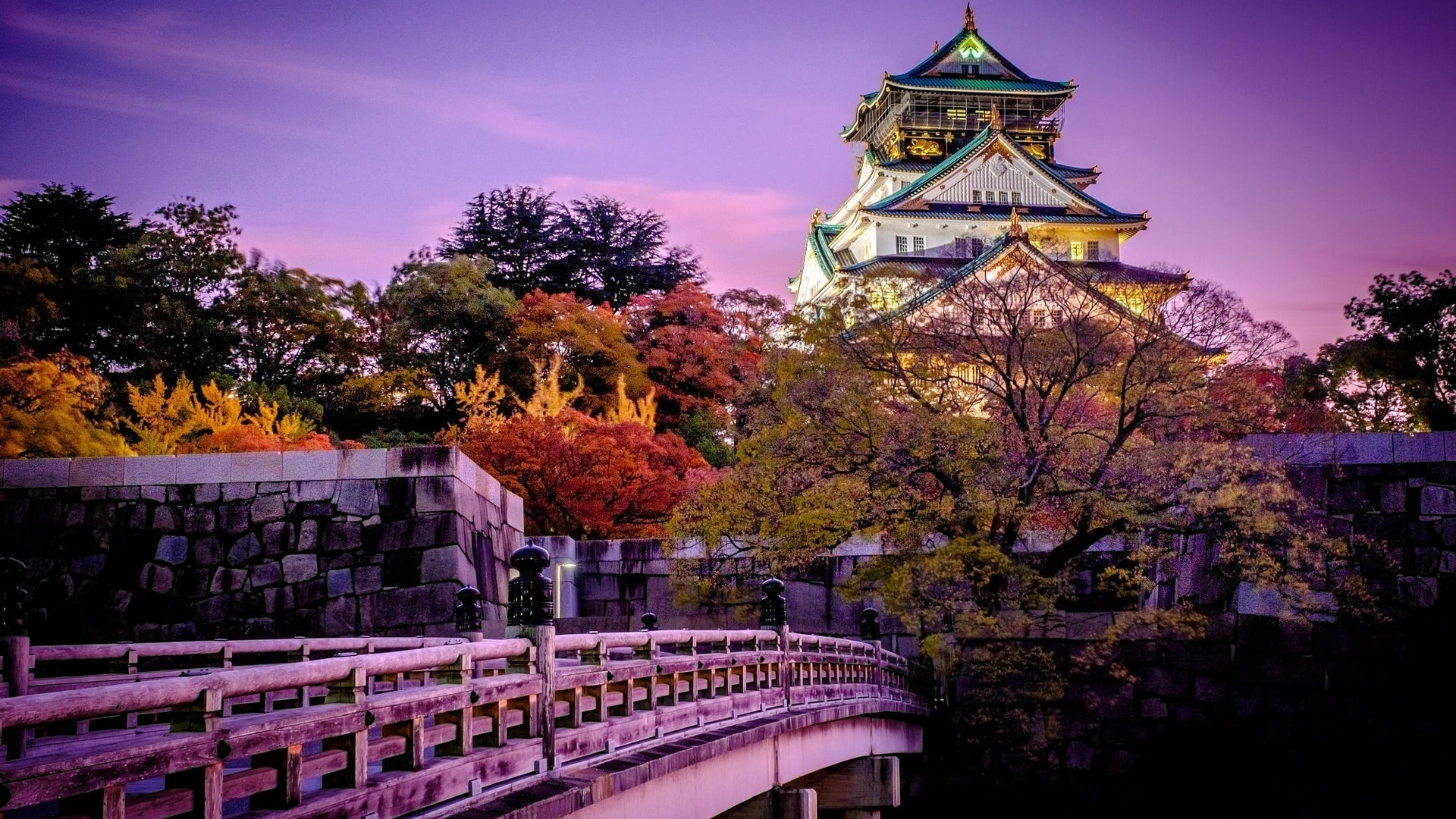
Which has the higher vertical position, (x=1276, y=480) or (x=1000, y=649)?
(x=1276, y=480)

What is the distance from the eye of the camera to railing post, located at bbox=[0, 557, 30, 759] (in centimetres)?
624

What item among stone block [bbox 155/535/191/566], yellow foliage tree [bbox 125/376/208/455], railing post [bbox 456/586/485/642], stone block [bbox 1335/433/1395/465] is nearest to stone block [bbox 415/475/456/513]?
stone block [bbox 155/535/191/566]

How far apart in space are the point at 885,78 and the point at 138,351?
28041 mm

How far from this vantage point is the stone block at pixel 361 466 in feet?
49.1

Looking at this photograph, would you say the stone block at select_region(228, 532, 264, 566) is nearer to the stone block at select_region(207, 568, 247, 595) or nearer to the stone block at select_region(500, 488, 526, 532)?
the stone block at select_region(207, 568, 247, 595)

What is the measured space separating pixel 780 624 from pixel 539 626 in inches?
249

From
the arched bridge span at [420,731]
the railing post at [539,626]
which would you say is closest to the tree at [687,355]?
the arched bridge span at [420,731]

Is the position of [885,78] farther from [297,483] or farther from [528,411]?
[297,483]

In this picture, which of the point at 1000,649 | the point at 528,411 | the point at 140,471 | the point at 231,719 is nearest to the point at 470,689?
the point at 231,719

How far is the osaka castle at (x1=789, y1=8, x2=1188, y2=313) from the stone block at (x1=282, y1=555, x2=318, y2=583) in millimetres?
22419

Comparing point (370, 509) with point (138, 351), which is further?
point (138, 351)

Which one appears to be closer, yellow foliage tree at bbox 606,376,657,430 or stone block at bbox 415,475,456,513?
stone block at bbox 415,475,456,513

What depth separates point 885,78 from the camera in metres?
50.0

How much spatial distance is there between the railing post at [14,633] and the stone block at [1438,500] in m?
19.6
